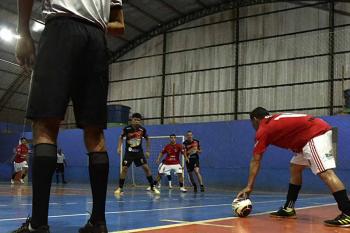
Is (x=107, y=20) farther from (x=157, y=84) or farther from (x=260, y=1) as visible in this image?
(x=157, y=84)

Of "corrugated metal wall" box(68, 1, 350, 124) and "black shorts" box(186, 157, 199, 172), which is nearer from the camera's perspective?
"black shorts" box(186, 157, 199, 172)

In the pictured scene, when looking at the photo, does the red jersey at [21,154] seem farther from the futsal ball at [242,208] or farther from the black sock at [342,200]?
the black sock at [342,200]

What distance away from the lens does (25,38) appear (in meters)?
2.80

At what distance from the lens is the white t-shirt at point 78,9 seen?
9.20ft

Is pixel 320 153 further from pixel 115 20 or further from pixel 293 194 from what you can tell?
pixel 115 20

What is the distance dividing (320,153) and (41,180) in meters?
3.73

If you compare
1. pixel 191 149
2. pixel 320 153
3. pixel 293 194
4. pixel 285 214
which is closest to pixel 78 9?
pixel 320 153

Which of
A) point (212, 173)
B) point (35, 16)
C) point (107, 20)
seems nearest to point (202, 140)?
point (212, 173)

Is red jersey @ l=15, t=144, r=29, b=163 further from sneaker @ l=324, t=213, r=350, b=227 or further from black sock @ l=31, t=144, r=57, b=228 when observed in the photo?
black sock @ l=31, t=144, r=57, b=228

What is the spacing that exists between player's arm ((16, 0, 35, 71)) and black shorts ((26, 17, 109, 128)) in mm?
97

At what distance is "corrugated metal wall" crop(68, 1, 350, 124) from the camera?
22.4m

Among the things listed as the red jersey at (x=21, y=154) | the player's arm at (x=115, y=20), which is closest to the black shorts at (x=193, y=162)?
the red jersey at (x=21, y=154)

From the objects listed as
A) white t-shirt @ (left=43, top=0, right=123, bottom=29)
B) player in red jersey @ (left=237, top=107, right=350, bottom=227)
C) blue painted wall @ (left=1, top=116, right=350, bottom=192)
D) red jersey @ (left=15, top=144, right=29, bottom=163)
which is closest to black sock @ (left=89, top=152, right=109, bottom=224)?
white t-shirt @ (left=43, top=0, right=123, bottom=29)

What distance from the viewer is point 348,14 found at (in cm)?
2217
